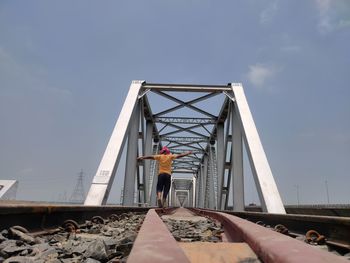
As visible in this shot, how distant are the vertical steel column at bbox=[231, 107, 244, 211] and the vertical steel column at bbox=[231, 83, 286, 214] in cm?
158

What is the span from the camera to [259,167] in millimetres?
7387

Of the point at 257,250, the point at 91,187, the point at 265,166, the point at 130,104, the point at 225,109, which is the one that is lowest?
the point at 257,250

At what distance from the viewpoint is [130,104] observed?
9.86 meters

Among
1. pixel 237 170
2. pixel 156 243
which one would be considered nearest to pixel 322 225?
pixel 156 243

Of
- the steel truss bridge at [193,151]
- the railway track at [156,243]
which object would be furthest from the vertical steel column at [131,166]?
the railway track at [156,243]

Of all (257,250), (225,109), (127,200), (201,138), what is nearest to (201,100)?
(225,109)

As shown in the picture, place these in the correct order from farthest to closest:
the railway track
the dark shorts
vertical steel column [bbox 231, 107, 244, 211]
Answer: vertical steel column [bbox 231, 107, 244, 211], the dark shorts, the railway track

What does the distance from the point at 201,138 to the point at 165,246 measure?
64.9ft

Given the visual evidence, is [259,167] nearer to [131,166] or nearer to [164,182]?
[164,182]

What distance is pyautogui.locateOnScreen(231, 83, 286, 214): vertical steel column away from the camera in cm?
654

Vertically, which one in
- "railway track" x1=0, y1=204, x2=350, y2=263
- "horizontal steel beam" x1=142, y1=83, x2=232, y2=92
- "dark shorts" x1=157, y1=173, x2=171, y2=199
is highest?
"horizontal steel beam" x1=142, y1=83, x2=232, y2=92

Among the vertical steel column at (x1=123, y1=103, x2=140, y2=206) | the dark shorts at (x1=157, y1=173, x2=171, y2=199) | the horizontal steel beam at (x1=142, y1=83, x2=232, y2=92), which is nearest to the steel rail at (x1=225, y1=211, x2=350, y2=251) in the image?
the dark shorts at (x1=157, y1=173, x2=171, y2=199)

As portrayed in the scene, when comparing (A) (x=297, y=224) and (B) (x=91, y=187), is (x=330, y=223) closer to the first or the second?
(A) (x=297, y=224)

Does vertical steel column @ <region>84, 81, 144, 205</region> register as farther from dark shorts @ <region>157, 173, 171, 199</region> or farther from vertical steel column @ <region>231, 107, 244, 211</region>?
vertical steel column @ <region>231, 107, 244, 211</region>
